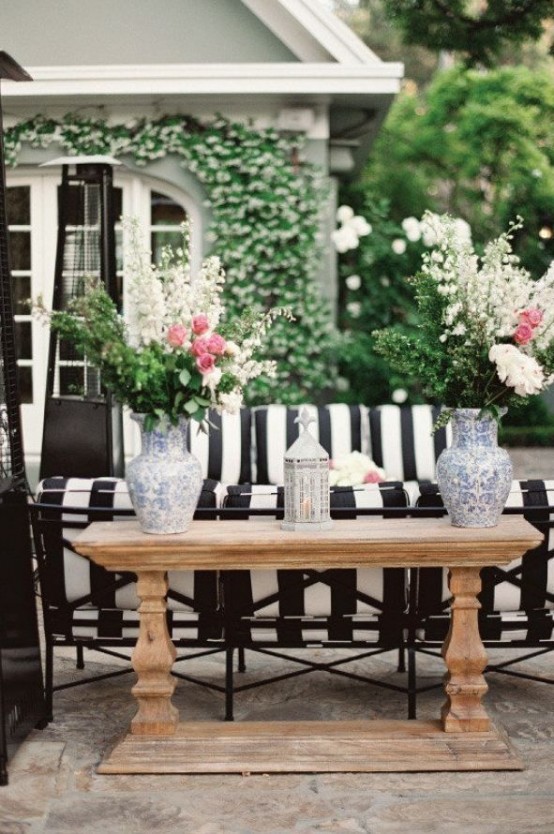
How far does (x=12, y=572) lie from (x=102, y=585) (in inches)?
14.4

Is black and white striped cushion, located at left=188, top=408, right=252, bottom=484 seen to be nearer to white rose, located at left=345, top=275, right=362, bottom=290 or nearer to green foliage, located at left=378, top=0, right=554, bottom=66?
white rose, located at left=345, top=275, right=362, bottom=290

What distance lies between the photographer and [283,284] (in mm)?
8945

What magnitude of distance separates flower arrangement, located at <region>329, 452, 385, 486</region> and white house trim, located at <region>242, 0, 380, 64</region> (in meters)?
3.75

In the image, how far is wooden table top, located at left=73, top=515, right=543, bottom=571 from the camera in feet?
12.6

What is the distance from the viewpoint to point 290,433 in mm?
6621

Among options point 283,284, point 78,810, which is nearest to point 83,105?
point 283,284

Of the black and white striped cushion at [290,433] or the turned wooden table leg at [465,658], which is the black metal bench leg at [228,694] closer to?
the turned wooden table leg at [465,658]

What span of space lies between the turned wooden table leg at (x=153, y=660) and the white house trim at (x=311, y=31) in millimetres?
5569

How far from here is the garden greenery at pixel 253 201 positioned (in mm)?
8891

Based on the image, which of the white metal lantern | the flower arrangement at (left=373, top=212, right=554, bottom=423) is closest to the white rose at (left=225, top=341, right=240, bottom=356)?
the white metal lantern

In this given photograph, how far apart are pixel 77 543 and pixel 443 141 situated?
481 inches

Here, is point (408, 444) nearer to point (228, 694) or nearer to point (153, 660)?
point (228, 694)

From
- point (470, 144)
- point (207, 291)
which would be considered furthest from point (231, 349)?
point (470, 144)

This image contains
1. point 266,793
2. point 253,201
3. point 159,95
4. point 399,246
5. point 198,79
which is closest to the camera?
point 266,793
